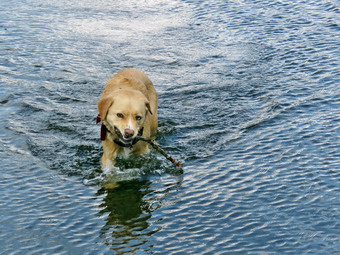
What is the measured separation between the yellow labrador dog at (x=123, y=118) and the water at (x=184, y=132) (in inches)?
11.1

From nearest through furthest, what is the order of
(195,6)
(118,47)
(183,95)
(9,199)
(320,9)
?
(9,199) < (183,95) < (118,47) < (320,9) < (195,6)

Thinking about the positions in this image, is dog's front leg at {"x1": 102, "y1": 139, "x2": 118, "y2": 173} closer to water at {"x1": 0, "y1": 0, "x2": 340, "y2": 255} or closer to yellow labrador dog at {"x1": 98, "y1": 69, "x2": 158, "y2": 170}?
yellow labrador dog at {"x1": 98, "y1": 69, "x2": 158, "y2": 170}

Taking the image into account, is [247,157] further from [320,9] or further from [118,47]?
[320,9]

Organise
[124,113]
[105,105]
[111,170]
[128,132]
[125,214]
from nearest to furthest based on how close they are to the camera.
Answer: [125,214]
[128,132]
[124,113]
[105,105]
[111,170]

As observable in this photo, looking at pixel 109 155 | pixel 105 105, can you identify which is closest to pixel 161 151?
pixel 109 155

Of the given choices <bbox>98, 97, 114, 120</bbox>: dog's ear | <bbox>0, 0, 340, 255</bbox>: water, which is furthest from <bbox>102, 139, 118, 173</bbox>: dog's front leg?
<bbox>98, 97, 114, 120</bbox>: dog's ear

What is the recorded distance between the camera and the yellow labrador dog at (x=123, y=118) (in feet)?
26.0

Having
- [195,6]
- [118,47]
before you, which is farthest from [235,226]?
[195,6]

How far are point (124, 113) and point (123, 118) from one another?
0.24 feet

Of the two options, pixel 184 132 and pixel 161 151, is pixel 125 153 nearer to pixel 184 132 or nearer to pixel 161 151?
pixel 161 151

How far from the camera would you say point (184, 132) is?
396 inches

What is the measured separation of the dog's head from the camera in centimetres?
790

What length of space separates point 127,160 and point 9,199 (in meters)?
1.70

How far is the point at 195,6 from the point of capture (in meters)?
17.7
